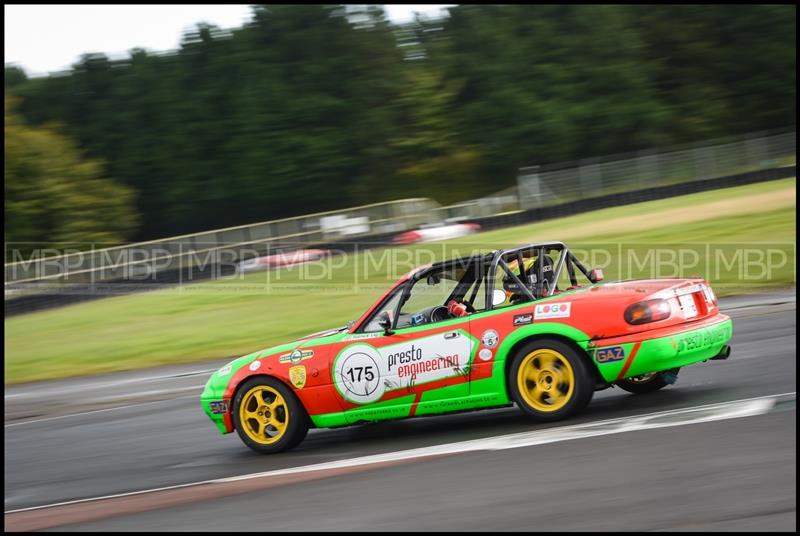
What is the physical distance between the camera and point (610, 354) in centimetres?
682

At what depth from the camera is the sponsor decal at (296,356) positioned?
25.6 ft

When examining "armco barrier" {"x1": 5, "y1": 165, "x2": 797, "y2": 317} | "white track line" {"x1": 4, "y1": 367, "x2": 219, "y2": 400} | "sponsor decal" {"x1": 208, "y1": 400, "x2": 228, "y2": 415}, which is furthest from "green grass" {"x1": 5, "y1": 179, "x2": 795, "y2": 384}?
"sponsor decal" {"x1": 208, "y1": 400, "x2": 228, "y2": 415}

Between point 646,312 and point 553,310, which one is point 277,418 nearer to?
point 553,310

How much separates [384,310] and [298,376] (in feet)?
2.91

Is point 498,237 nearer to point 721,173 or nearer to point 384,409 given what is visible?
point 721,173

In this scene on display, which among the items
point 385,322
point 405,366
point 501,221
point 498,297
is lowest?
point 405,366

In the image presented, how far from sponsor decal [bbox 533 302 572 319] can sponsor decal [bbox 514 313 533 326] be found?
0.04 metres

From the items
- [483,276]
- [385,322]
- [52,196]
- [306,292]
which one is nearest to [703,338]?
[483,276]

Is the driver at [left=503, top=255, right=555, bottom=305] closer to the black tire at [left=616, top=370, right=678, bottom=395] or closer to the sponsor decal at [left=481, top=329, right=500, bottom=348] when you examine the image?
the sponsor decal at [left=481, top=329, right=500, bottom=348]

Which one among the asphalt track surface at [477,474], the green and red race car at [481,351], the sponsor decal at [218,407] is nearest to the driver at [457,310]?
the green and red race car at [481,351]

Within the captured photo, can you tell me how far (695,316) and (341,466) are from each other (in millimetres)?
2851

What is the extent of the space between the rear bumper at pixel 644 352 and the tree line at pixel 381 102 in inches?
1842

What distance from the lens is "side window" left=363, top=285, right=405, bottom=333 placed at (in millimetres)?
7695

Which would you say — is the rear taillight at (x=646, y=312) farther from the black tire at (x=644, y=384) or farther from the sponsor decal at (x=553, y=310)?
the black tire at (x=644, y=384)
